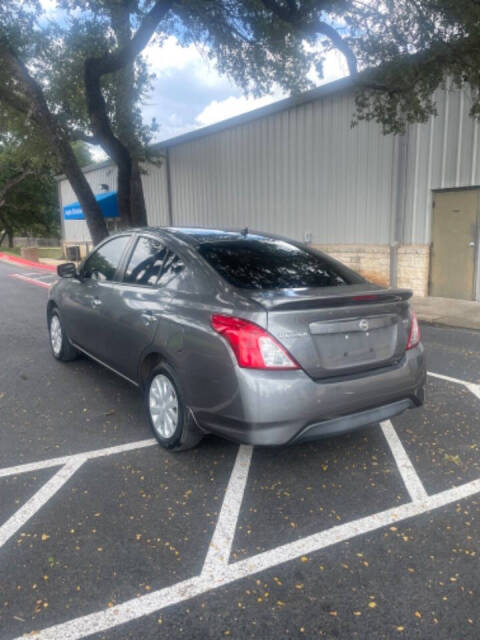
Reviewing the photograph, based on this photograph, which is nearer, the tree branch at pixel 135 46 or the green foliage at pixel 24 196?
the tree branch at pixel 135 46

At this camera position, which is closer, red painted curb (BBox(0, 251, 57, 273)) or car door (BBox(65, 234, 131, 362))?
car door (BBox(65, 234, 131, 362))

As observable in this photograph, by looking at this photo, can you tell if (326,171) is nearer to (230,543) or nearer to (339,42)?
(339,42)

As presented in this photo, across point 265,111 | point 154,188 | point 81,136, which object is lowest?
point 154,188

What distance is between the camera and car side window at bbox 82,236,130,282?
15.2 feet

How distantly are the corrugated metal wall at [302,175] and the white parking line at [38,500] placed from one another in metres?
10.2

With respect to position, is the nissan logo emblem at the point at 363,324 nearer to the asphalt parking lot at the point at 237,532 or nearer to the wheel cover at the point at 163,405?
the asphalt parking lot at the point at 237,532

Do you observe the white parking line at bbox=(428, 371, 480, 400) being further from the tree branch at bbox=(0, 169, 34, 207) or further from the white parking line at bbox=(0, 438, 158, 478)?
the tree branch at bbox=(0, 169, 34, 207)

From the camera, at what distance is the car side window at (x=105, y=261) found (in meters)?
4.63

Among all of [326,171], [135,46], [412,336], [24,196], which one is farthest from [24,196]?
[412,336]

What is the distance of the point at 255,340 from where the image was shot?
9.50ft


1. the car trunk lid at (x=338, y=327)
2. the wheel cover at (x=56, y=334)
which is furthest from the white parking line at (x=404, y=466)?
the wheel cover at (x=56, y=334)

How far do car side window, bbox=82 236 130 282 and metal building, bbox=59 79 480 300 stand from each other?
316 inches

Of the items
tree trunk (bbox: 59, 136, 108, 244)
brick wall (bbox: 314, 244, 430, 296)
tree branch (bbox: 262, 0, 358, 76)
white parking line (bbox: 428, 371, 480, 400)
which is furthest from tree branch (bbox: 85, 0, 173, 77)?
white parking line (bbox: 428, 371, 480, 400)

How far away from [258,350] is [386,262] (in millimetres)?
9848
